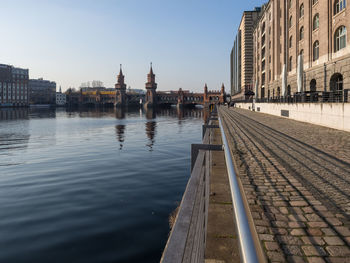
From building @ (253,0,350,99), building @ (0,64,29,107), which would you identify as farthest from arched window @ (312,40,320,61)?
building @ (0,64,29,107)

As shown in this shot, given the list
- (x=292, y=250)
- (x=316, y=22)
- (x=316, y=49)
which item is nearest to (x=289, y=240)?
(x=292, y=250)

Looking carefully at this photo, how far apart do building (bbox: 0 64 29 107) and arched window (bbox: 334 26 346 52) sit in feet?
549

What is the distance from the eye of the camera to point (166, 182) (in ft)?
42.0

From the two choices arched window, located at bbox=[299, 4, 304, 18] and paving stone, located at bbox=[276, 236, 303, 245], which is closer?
paving stone, located at bbox=[276, 236, 303, 245]

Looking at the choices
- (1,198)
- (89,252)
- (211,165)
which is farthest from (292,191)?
(1,198)

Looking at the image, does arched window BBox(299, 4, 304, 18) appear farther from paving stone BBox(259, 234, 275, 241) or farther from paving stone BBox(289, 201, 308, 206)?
paving stone BBox(259, 234, 275, 241)

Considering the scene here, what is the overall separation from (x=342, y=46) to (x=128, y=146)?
872 inches

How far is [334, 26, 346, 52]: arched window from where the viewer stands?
23.9 meters

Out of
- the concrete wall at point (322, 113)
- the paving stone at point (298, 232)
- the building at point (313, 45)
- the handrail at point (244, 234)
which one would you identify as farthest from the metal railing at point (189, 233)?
the building at point (313, 45)

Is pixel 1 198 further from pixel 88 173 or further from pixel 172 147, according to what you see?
pixel 172 147

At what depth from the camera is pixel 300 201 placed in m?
4.76

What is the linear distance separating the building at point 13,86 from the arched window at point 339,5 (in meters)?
167

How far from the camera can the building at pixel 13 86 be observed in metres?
152

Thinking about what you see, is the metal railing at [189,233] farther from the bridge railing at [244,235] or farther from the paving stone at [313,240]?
the bridge railing at [244,235]
